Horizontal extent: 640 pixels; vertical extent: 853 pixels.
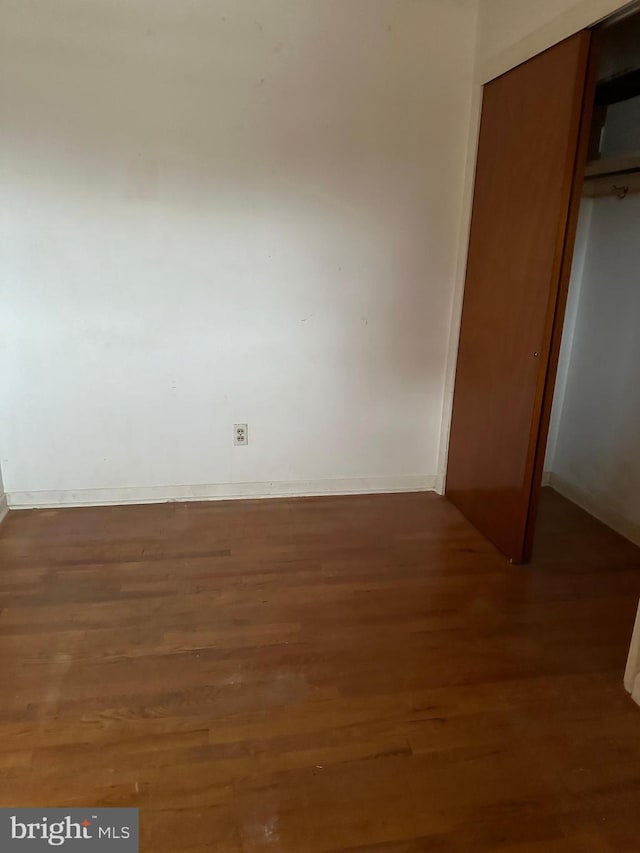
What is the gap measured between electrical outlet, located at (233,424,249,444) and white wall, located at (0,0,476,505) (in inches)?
1.5

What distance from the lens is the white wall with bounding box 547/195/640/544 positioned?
9.25 feet

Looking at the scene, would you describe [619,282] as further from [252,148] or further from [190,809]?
[190,809]

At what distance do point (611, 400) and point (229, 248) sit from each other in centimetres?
201

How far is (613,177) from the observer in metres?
2.81

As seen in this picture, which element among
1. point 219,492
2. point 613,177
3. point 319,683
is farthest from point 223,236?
point 319,683

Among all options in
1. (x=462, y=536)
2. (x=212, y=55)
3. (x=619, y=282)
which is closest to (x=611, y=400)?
(x=619, y=282)

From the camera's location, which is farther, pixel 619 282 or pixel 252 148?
pixel 619 282

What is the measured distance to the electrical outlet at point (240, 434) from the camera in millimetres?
3031

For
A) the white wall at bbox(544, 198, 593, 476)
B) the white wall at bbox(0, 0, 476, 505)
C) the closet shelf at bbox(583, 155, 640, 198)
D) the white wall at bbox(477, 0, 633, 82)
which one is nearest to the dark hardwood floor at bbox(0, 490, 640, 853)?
the white wall at bbox(0, 0, 476, 505)

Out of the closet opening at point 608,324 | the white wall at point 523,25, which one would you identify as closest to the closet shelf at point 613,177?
the closet opening at point 608,324

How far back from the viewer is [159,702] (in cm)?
176

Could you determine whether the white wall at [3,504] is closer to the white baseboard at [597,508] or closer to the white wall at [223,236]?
the white wall at [223,236]

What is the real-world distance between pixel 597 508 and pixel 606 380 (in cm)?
66

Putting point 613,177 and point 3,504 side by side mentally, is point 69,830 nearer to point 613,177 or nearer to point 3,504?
point 3,504
